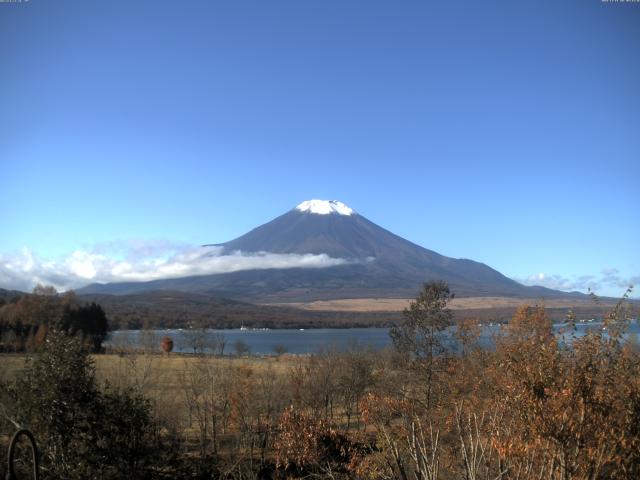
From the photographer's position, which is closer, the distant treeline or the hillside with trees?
the hillside with trees

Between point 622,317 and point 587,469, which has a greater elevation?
point 622,317

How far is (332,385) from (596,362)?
21748 millimetres

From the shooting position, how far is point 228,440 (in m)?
25.9

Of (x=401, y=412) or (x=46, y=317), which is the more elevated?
(x=401, y=412)

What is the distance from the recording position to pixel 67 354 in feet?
43.1

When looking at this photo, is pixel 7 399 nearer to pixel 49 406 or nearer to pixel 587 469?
pixel 49 406

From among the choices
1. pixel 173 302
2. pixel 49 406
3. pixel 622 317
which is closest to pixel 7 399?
pixel 49 406

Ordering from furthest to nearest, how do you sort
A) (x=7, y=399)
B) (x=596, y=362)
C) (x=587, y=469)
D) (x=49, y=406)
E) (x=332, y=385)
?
(x=332, y=385), (x=7, y=399), (x=49, y=406), (x=596, y=362), (x=587, y=469)

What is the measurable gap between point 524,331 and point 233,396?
12.8 m

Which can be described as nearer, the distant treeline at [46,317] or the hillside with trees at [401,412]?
the hillside with trees at [401,412]

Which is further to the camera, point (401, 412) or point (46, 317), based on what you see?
point (46, 317)

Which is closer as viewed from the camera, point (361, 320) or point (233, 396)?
point (233, 396)

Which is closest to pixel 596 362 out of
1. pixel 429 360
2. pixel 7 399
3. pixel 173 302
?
pixel 7 399

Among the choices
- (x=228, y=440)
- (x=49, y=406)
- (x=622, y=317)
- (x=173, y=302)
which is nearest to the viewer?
(x=622, y=317)
